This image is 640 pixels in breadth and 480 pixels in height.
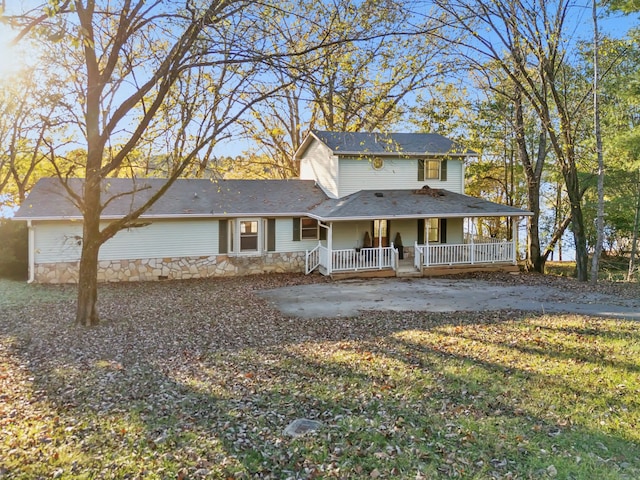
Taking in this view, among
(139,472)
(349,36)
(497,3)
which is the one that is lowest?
(139,472)

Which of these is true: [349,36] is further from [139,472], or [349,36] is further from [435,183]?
[435,183]

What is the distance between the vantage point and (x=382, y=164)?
60.3 ft

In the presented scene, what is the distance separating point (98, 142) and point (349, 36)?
5.50m

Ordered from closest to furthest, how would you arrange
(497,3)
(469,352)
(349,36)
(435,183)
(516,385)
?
1. (516,385)
2. (469,352)
3. (349,36)
4. (497,3)
5. (435,183)

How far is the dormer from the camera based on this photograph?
18.3m

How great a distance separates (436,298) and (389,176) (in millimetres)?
8137

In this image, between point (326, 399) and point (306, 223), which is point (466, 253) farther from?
point (326, 399)

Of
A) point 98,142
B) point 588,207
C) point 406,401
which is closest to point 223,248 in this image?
point 98,142

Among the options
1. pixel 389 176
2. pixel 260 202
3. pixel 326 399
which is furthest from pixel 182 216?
pixel 326 399

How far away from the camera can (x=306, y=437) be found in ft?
14.2

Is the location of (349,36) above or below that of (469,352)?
above

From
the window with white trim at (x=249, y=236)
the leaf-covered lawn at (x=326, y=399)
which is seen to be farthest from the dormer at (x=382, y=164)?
the leaf-covered lawn at (x=326, y=399)

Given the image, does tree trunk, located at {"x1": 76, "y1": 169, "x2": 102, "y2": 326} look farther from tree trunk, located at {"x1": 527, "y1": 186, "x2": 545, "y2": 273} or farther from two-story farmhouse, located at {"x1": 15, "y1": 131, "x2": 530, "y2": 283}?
tree trunk, located at {"x1": 527, "y1": 186, "x2": 545, "y2": 273}

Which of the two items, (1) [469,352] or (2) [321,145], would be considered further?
(2) [321,145]
